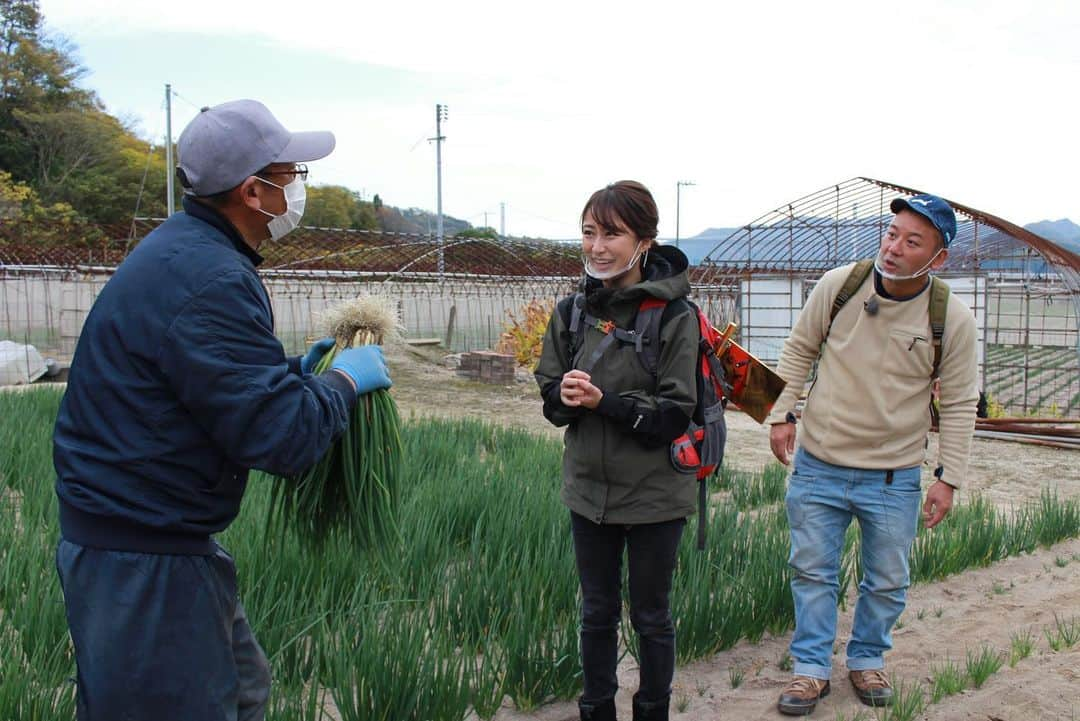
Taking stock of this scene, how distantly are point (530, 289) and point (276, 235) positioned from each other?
67.1 ft

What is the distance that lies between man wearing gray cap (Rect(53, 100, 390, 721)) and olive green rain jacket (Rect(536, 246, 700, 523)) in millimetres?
927

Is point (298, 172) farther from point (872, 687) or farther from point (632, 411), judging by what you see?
point (872, 687)

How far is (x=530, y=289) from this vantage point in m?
22.3

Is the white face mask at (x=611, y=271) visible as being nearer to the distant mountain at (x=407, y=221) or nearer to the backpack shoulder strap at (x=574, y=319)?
the backpack shoulder strap at (x=574, y=319)

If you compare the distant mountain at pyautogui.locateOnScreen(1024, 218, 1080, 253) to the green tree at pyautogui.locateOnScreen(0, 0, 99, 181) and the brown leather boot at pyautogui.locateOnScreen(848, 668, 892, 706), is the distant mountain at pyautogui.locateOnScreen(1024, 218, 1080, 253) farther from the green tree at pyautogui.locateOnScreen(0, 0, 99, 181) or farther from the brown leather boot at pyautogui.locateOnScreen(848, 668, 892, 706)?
the green tree at pyautogui.locateOnScreen(0, 0, 99, 181)

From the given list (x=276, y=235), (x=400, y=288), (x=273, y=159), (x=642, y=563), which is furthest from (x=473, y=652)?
(x=400, y=288)

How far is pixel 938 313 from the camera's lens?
8.95 feet

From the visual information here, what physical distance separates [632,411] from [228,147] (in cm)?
114

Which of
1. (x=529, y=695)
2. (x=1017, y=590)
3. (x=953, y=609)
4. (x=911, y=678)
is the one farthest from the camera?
(x=1017, y=590)

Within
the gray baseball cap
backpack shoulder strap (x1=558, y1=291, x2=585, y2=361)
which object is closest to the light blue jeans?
backpack shoulder strap (x1=558, y1=291, x2=585, y2=361)

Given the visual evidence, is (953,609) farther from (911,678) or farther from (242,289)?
(242,289)

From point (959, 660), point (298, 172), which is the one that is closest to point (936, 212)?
point (959, 660)

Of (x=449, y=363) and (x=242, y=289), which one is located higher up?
(x=242, y=289)

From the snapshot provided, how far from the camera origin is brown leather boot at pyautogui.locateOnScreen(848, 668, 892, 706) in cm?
275
